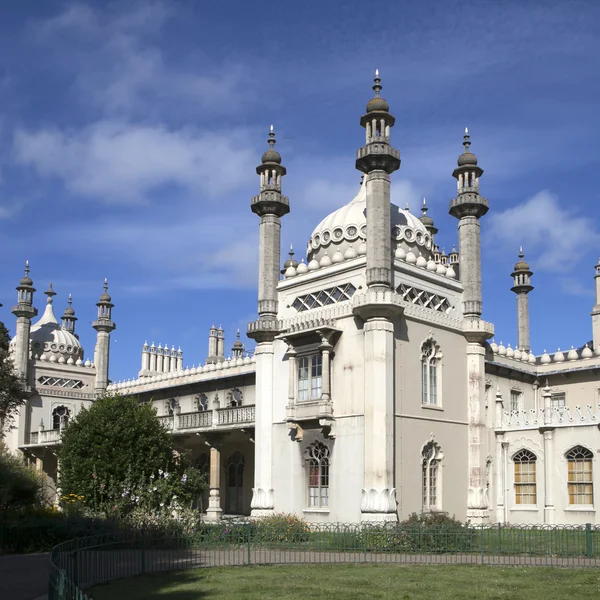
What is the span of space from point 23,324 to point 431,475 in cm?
2767

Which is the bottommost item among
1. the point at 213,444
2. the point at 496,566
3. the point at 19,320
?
the point at 496,566

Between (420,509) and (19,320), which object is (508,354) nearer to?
(420,509)

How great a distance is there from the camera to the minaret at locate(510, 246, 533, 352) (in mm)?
40094

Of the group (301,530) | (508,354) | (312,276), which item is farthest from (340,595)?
(508,354)

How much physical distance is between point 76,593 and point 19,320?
131 ft

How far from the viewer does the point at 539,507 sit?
30.4 metres

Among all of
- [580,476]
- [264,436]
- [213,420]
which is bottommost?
[580,476]

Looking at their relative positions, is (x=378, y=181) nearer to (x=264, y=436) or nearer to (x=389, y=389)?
(x=389, y=389)

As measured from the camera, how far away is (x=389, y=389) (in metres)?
26.8

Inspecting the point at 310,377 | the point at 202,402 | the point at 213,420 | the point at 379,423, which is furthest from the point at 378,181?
the point at 202,402

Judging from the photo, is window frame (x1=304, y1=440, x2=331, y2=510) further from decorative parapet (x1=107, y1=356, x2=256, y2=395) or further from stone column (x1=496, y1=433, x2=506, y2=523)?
decorative parapet (x1=107, y1=356, x2=256, y2=395)

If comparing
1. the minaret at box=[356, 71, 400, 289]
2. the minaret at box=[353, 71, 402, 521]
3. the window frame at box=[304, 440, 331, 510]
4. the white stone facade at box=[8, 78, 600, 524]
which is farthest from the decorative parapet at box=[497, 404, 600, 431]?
the minaret at box=[356, 71, 400, 289]

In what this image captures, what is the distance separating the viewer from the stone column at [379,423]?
2581 cm

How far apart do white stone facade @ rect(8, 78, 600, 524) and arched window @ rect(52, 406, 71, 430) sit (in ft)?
50.6
